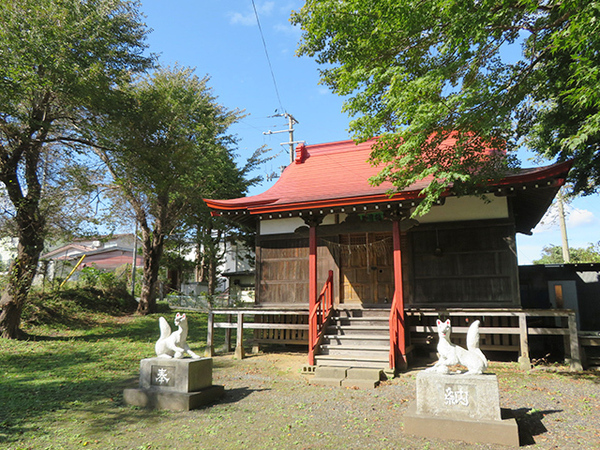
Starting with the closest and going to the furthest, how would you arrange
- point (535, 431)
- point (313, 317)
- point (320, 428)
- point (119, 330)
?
point (535, 431) < point (320, 428) < point (313, 317) < point (119, 330)

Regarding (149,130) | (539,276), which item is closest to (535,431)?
(539,276)

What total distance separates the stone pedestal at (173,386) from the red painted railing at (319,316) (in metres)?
2.60

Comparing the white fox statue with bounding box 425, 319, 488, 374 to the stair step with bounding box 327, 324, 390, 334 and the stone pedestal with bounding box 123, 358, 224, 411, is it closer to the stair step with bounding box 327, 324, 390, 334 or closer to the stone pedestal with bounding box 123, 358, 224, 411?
the stone pedestal with bounding box 123, 358, 224, 411

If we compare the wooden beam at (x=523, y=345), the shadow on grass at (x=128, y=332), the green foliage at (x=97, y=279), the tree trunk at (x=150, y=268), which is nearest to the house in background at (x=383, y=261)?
the wooden beam at (x=523, y=345)

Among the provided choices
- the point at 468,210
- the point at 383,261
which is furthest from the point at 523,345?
the point at 383,261

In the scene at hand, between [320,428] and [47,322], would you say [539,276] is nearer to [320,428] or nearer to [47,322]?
[320,428]

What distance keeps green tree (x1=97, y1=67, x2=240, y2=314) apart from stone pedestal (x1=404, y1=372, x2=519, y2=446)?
10461 millimetres

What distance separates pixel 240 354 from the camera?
10.3 meters

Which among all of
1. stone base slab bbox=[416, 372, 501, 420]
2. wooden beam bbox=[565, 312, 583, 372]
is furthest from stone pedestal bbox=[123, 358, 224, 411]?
wooden beam bbox=[565, 312, 583, 372]

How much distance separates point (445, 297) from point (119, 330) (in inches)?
439

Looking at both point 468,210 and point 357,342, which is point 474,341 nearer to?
point 357,342

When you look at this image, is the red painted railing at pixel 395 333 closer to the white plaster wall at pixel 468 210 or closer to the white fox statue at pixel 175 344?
the white plaster wall at pixel 468 210

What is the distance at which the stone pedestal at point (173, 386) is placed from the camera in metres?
6.05

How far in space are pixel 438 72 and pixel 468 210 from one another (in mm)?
4317
